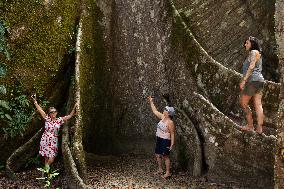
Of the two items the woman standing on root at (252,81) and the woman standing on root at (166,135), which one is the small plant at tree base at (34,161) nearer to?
the woman standing on root at (166,135)

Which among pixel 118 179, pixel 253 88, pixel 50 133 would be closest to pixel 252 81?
pixel 253 88

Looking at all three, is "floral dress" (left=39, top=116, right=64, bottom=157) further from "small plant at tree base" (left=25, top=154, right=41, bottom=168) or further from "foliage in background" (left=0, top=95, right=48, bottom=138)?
"foliage in background" (left=0, top=95, right=48, bottom=138)

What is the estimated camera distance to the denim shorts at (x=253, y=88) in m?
7.20

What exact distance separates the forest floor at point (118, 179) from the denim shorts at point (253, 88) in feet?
5.57

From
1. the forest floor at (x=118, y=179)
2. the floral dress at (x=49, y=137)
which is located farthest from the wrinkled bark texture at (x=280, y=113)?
the floral dress at (x=49, y=137)

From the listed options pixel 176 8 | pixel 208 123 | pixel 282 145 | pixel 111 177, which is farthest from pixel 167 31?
pixel 282 145

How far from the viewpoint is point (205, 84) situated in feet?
27.9

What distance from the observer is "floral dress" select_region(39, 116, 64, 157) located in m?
7.90

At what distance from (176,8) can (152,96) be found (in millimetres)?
2080

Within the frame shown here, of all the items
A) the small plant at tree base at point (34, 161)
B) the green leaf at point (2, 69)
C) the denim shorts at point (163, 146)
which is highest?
the green leaf at point (2, 69)

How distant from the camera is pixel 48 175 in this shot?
308 inches

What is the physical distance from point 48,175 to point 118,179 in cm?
131

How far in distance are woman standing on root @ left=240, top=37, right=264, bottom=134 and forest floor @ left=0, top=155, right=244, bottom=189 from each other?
1.31 m

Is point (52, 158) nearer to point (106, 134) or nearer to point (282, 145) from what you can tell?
point (106, 134)
